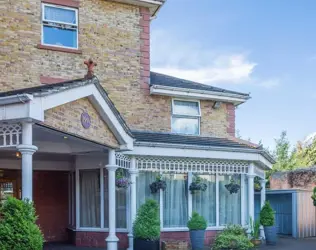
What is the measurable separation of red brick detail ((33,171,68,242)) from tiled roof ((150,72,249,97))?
459 cm

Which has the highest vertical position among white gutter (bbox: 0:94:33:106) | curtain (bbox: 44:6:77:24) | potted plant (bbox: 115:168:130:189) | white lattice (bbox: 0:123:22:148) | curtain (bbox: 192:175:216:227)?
curtain (bbox: 44:6:77:24)

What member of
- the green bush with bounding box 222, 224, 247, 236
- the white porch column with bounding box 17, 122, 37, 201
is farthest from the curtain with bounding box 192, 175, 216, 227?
the white porch column with bounding box 17, 122, 37, 201

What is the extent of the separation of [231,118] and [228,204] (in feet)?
11.3

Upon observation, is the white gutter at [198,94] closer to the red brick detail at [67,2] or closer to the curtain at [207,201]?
the curtain at [207,201]

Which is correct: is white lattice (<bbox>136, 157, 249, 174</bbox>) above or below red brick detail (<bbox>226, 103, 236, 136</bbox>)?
below

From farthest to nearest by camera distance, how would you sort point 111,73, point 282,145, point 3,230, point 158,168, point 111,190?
1. point 282,145
2. point 111,73
3. point 158,168
4. point 111,190
5. point 3,230

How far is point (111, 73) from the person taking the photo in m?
15.7

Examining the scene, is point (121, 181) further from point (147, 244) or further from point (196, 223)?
point (196, 223)

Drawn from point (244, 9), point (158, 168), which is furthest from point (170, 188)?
point (244, 9)

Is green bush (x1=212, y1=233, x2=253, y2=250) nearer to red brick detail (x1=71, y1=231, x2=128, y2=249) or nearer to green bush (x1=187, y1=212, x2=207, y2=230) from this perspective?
green bush (x1=187, y1=212, x2=207, y2=230)

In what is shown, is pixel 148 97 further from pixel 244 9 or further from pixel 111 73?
pixel 244 9

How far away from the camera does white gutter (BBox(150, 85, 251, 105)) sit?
52.9ft

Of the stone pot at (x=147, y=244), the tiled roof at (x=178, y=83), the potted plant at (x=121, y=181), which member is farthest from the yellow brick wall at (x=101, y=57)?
the stone pot at (x=147, y=244)

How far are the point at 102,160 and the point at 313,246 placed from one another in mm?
7563
